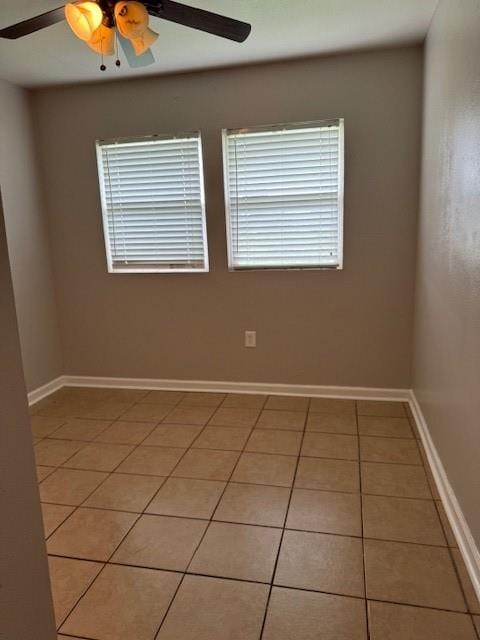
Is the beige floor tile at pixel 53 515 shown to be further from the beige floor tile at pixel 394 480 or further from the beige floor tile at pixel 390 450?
the beige floor tile at pixel 390 450

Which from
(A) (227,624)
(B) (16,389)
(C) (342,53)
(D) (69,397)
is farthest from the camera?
(D) (69,397)

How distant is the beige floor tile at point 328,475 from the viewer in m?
2.19

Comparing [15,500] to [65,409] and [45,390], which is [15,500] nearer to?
[65,409]

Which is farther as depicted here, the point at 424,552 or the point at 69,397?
the point at 69,397

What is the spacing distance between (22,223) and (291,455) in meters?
2.63

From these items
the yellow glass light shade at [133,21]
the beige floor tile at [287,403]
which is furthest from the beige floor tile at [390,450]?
the yellow glass light shade at [133,21]

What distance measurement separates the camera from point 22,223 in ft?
11.0

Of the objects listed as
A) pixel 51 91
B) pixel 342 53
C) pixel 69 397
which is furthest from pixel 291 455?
pixel 51 91

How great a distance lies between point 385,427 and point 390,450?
309 mm

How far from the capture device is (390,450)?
252 centimetres

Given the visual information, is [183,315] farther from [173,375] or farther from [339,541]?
[339,541]

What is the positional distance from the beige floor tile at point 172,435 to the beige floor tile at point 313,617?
1.27m

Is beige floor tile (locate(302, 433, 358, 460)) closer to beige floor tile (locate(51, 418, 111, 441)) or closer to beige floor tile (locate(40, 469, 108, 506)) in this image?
beige floor tile (locate(40, 469, 108, 506))

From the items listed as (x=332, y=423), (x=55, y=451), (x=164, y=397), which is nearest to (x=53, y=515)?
(x=55, y=451)
